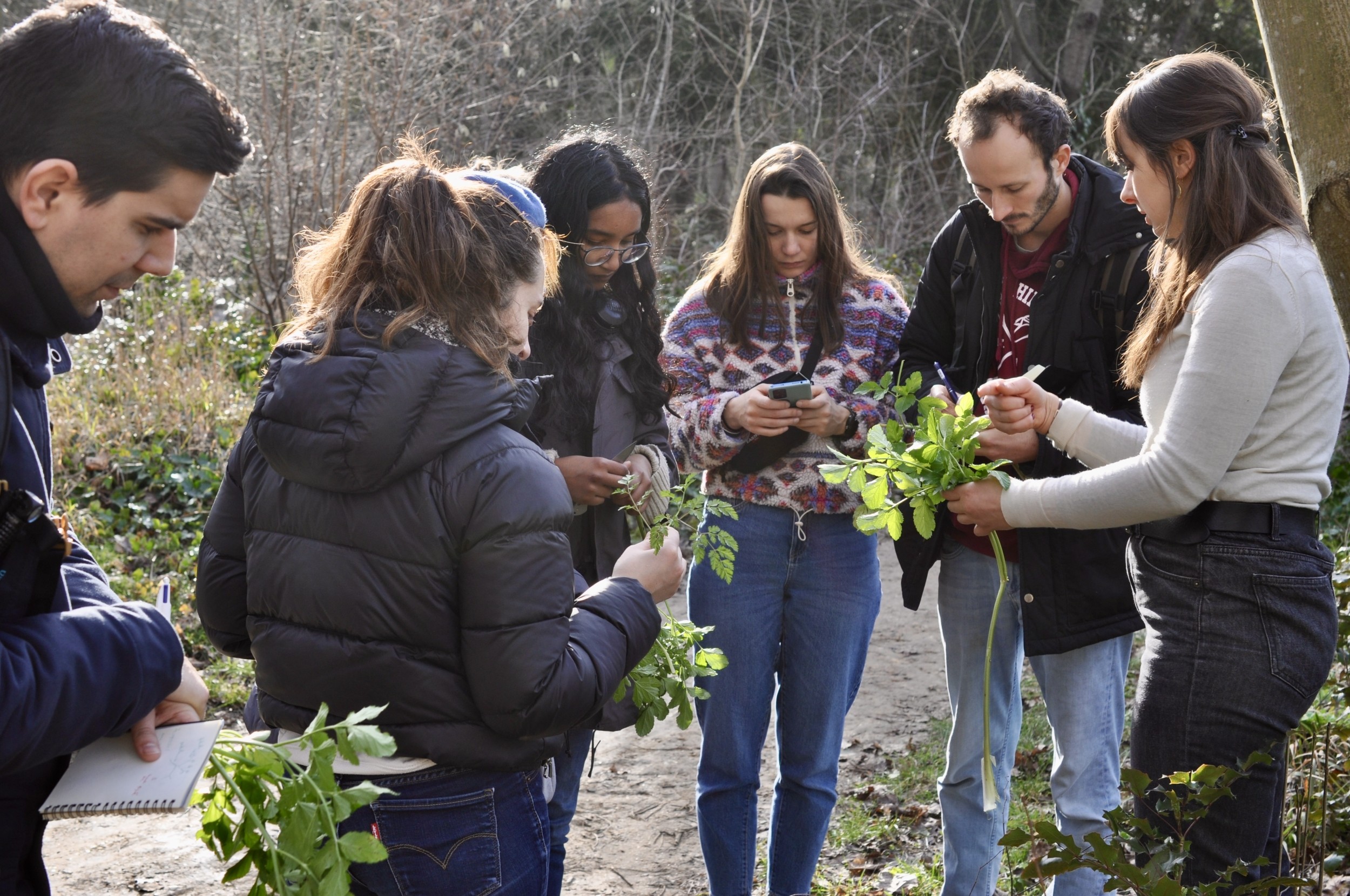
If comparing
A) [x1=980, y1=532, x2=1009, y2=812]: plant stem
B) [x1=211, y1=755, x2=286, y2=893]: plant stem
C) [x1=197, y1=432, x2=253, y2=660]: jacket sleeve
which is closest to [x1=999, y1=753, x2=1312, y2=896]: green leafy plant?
[x1=980, y1=532, x2=1009, y2=812]: plant stem

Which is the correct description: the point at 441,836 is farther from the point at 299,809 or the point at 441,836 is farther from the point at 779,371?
the point at 779,371

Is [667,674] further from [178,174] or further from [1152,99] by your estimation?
[1152,99]

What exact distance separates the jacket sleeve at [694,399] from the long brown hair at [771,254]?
0.11m

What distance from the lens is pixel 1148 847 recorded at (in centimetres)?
206

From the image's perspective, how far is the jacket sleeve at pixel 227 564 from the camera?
222 cm

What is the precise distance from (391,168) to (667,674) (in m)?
1.27

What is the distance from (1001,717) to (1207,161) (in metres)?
1.73

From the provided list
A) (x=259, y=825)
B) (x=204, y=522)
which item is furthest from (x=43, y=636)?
(x=204, y=522)

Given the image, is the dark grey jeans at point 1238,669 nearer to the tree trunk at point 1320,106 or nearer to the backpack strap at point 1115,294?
the tree trunk at point 1320,106

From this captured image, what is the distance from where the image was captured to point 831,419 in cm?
327

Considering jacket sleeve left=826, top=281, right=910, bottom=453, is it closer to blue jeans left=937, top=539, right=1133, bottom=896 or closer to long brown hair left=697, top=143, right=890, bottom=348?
long brown hair left=697, top=143, right=890, bottom=348

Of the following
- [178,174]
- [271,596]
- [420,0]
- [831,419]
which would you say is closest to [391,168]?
[178,174]

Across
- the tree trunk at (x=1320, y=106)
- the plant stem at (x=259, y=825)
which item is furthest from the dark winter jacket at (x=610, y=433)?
the tree trunk at (x=1320, y=106)

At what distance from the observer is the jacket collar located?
1.54m
